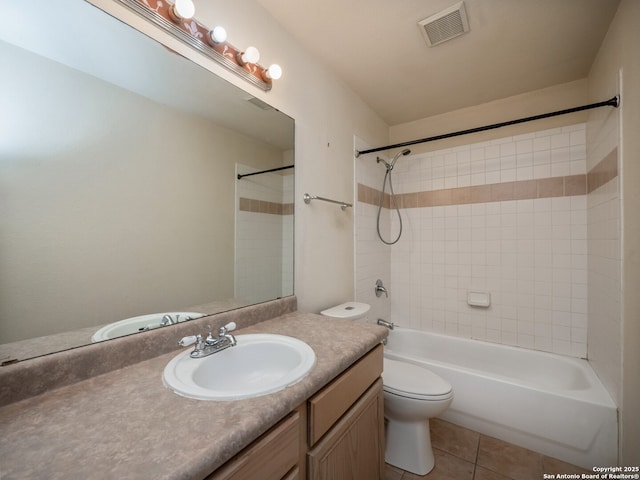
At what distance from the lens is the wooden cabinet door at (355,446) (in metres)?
0.83

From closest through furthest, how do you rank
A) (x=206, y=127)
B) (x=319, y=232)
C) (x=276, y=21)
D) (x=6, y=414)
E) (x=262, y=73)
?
(x=6, y=414)
(x=206, y=127)
(x=262, y=73)
(x=276, y=21)
(x=319, y=232)

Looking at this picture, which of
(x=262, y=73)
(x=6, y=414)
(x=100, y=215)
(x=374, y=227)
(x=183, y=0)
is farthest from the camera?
(x=374, y=227)

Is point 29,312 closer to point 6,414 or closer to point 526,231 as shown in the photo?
point 6,414

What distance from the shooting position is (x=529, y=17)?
1393mm

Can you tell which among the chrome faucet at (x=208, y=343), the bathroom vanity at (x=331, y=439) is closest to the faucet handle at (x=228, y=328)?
the chrome faucet at (x=208, y=343)

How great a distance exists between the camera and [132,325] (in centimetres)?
89

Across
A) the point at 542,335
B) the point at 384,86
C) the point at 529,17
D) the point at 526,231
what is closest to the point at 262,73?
the point at 384,86

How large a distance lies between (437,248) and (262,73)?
198 cm

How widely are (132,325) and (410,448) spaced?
153cm

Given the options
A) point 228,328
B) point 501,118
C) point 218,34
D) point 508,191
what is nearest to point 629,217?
point 508,191

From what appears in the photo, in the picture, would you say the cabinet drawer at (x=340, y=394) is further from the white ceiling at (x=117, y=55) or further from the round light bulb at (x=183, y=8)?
the round light bulb at (x=183, y=8)

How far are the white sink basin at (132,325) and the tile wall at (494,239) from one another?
1.40 meters

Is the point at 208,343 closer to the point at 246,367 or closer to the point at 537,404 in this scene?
the point at 246,367

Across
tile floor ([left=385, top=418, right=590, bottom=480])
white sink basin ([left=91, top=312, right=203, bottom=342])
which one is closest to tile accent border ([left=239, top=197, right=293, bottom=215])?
white sink basin ([left=91, top=312, right=203, bottom=342])
